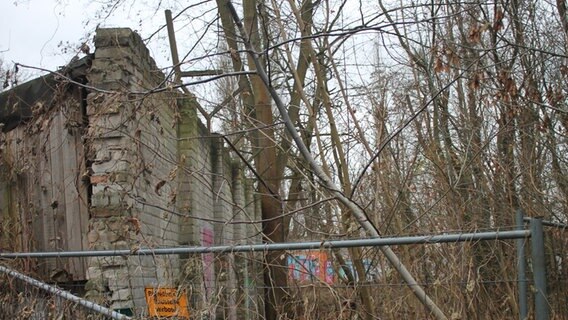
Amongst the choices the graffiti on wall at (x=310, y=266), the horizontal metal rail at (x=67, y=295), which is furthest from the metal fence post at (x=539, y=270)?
the horizontal metal rail at (x=67, y=295)

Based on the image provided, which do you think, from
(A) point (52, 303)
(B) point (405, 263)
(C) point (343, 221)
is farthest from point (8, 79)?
(B) point (405, 263)

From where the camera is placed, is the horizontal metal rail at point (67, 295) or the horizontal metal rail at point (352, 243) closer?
the horizontal metal rail at point (352, 243)

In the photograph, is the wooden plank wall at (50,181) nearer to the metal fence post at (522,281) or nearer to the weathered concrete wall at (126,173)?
the weathered concrete wall at (126,173)

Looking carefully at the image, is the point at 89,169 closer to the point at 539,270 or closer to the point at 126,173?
the point at 126,173

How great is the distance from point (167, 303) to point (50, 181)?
2.91m

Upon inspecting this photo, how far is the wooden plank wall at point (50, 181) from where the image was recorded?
23.0 ft

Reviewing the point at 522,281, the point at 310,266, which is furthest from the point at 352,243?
the point at 522,281

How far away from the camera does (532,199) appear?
6668mm

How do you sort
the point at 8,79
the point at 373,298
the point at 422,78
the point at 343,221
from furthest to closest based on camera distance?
the point at 422,78 < the point at 8,79 < the point at 343,221 < the point at 373,298

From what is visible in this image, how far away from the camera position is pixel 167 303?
15.7 ft

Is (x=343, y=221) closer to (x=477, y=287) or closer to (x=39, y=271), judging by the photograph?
(x=477, y=287)

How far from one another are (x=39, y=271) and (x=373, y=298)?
353 centimetres

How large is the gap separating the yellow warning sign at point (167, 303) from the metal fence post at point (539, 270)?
7.29ft

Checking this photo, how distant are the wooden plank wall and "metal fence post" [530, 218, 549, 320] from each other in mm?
4521
